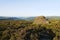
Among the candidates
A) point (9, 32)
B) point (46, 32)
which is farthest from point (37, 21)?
point (9, 32)

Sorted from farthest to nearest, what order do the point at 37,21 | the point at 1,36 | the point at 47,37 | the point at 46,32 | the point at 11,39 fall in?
the point at 37,21 < the point at 46,32 < the point at 47,37 < the point at 1,36 < the point at 11,39

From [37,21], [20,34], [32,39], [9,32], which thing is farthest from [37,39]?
[37,21]

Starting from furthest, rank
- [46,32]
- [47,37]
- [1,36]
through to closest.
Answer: [46,32] → [47,37] → [1,36]

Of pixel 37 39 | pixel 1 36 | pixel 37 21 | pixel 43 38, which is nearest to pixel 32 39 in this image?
pixel 37 39

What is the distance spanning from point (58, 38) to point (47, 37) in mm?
4172

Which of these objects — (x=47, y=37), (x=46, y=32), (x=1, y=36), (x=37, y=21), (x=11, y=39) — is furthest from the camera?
(x=37, y=21)

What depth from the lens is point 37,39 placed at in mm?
38125

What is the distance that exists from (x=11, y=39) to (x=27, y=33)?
4197 mm

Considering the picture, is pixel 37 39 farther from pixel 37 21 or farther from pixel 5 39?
pixel 37 21

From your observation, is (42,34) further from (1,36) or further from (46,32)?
(1,36)

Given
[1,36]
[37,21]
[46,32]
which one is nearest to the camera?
[1,36]

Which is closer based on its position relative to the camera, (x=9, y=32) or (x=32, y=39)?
(x=32, y=39)

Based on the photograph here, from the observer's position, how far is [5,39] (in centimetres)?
3812

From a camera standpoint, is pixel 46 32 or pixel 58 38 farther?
pixel 46 32
